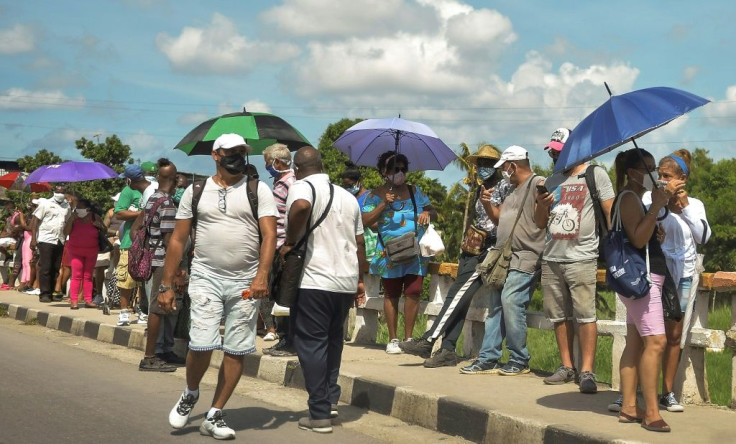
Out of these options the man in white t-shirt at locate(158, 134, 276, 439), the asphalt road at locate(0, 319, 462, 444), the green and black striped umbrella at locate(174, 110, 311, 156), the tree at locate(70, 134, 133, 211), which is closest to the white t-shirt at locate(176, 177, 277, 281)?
the man in white t-shirt at locate(158, 134, 276, 439)

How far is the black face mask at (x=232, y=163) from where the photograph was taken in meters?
6.30

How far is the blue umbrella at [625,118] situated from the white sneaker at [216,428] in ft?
8.60

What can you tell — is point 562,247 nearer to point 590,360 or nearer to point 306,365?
point 590,360

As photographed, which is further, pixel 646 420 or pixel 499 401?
pixel 499 401

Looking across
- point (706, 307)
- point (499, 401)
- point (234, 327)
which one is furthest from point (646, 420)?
point (234, 327)

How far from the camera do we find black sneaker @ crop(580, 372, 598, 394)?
7270 millimetres

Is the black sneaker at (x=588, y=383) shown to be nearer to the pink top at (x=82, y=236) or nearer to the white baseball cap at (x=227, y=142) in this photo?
the white baseball cap at (x=227, y=142)

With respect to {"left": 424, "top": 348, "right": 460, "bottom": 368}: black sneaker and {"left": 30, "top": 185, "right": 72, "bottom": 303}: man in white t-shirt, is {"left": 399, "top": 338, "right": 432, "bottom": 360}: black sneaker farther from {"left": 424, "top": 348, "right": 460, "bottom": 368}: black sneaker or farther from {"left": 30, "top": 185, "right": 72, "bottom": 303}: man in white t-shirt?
{"left": 30, "top": 185, "right": 72, "bottom": 303}: man in white t-shirt

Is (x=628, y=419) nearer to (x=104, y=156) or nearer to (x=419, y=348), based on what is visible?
(x=419, y=348)

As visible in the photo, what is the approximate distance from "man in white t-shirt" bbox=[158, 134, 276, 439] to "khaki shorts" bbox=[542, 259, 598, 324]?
7.80 ft

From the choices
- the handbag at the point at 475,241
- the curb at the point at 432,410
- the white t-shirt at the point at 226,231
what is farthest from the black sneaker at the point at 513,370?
the white t-shirt at the point at 226,231

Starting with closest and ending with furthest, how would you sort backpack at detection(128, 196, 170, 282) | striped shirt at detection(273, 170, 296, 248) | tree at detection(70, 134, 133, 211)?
striped shirt at detection(273, 170, 296, 248)
backpack at detection(128, 196, 170, 282)
tree at detection(70, 134, 133, 211)

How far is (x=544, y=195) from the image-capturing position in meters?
7.25

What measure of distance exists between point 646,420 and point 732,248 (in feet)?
186
